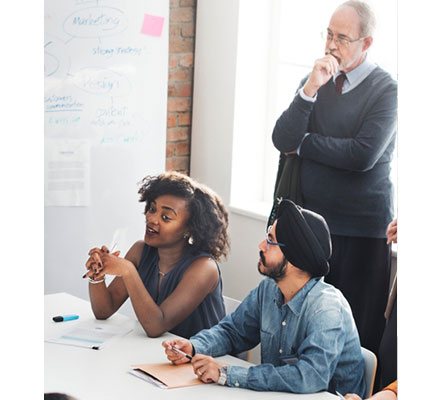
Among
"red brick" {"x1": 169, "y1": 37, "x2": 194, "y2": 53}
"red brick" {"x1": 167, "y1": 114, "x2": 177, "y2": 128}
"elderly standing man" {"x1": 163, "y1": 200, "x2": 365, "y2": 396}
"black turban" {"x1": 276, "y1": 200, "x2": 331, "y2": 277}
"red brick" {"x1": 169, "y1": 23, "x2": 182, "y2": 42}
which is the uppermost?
"red brick" {"x1": 169, "y1": 23, "x2": 182, "y2": 42}

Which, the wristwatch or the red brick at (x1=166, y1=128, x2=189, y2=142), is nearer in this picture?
the wristwatch

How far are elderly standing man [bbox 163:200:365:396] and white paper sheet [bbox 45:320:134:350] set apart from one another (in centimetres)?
21

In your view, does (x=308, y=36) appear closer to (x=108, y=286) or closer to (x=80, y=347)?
(x=108, y=286)

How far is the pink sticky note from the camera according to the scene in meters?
2.07

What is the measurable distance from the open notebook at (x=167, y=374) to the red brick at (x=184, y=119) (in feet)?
2.82

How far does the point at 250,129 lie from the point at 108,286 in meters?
0.69

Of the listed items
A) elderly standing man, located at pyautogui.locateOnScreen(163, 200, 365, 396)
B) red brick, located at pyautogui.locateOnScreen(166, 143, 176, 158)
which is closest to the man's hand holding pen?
elderly standing man, located at pyautogui.locateOnScreen(163, 200, 365, 396)

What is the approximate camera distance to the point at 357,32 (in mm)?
1946

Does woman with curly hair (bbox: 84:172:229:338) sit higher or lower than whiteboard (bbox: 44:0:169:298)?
lower

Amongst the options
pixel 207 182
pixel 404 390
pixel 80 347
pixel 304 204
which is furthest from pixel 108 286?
pixel 404 390

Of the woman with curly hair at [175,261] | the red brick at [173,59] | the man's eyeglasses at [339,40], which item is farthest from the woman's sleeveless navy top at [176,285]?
the man's eyeglasses at [339,40]

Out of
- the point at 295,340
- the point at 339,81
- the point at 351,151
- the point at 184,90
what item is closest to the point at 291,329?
the point at 295,340

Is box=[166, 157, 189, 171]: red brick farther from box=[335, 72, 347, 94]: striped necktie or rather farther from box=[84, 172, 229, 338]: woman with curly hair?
box=[335, 72, 347, 94]: striped necktie

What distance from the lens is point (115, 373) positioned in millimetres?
1523
